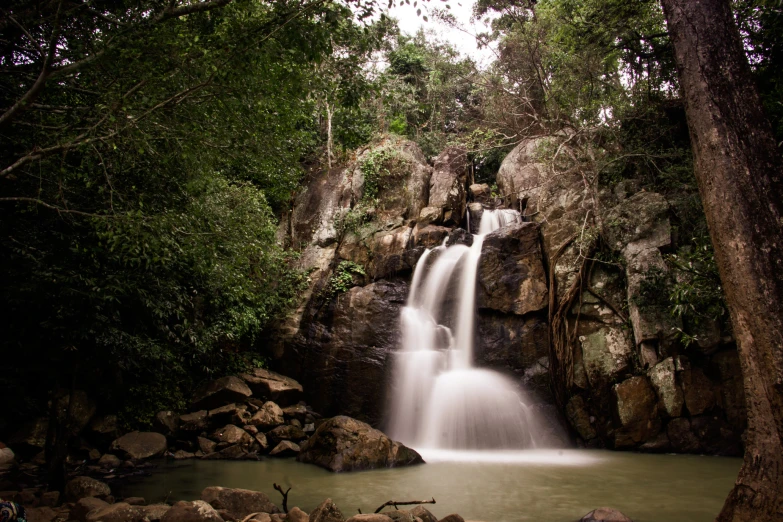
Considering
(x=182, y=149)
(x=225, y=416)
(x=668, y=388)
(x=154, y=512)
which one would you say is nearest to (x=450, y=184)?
(x=668, y=388)

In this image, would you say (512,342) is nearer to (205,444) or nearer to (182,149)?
(205,444)

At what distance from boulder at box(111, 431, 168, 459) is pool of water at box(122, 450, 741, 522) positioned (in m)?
0.54

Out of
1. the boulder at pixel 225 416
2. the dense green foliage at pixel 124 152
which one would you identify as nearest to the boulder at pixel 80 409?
the dense green foliage at pixel 124 152

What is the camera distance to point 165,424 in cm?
977

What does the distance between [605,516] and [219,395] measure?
27.8 feet

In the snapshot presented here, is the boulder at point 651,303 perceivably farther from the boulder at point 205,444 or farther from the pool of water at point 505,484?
the boulder at point 205,444

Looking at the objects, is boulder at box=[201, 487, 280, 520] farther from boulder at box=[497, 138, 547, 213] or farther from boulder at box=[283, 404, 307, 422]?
boulder at box=[497, 138, 547, 213]

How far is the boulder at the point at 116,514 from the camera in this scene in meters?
4.55

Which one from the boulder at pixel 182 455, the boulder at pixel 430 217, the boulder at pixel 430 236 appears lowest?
the boulder at pixel 182 455

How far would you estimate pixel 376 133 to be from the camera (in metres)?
20.0

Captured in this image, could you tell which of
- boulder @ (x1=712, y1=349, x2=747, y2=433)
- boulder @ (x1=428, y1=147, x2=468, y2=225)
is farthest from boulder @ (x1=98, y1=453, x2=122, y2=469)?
boulder @ (x1=428, y1=147, x2=468, y2=225)

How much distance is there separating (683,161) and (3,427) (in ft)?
50.2

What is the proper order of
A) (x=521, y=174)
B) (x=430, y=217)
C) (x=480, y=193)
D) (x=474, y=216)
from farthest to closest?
1. (x=480, y=193)
2. (x=521, y=174)
3. (x=474, y=216)
4. (x=430, y=217)

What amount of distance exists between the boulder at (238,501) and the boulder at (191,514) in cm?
70
